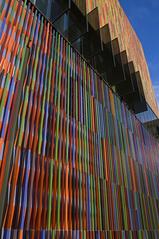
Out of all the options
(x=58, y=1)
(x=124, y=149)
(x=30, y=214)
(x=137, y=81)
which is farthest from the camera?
(x=137, y=81)

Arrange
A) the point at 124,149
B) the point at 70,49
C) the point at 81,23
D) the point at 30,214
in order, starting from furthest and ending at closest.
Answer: the point at 81,23 → the point at 124,149 → the point at 70,49 → the point at 30,214

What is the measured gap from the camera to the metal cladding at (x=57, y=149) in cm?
358

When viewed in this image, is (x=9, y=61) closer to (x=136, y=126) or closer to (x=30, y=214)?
(x=30, y=214)

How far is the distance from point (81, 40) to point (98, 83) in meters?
3.38

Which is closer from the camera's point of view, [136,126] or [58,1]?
[58,1]

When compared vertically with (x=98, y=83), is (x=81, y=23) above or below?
above

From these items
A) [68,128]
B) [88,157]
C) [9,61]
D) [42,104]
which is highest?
[9,61]

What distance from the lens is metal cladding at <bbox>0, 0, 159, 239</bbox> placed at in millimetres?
3580

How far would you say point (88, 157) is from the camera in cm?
567

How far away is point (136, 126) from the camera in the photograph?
428 inches

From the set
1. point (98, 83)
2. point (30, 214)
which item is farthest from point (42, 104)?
point (98, 83)

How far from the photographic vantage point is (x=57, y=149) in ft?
15.6

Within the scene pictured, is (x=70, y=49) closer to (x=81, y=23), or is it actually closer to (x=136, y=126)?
(x=81, y=23)

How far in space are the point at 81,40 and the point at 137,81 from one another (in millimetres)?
5381
